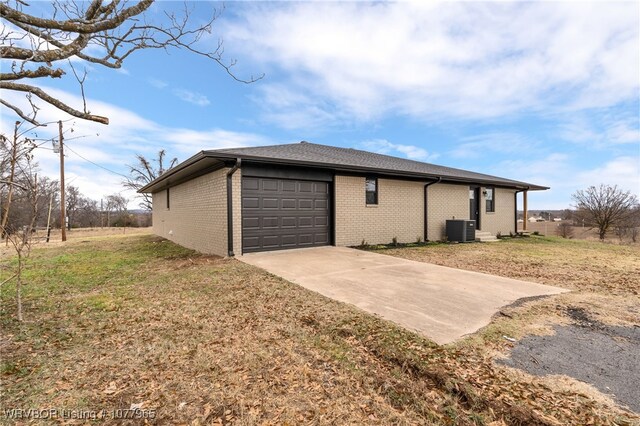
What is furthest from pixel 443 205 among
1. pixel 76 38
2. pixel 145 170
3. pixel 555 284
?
pixel 145 170

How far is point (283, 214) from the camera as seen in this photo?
352 inches

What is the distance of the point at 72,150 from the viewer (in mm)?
15602

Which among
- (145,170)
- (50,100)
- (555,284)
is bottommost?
(555,284)

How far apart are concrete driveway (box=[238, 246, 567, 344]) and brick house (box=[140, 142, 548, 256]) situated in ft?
4.50

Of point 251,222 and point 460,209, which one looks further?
point 460,209

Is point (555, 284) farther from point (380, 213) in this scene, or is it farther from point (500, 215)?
point (500, 215)

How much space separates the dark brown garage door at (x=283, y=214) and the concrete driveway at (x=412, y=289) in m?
0.98

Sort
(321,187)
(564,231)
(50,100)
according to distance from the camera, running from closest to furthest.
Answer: (50,100), (321,187), (564,231)

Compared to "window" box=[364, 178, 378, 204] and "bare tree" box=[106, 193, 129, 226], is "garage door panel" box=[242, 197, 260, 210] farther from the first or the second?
"bare tree" box=[106, 193, 129, 226]

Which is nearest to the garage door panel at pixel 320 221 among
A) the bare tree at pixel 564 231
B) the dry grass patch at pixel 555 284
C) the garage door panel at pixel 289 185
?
the garage door panel at pixel 289 185

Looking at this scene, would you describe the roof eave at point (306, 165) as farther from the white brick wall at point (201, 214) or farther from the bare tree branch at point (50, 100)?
the bare tree branch at point (50, 100)

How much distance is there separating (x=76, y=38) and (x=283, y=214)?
6.45 meters

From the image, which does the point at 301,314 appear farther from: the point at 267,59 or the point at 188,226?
the point at 267,59

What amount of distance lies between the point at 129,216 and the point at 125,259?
31708 mm
